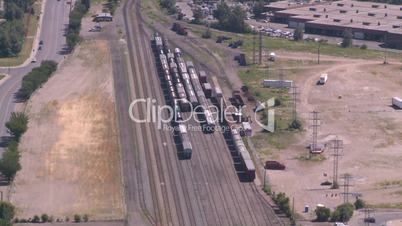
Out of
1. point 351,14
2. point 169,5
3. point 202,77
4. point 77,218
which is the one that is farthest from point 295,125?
point 169,5

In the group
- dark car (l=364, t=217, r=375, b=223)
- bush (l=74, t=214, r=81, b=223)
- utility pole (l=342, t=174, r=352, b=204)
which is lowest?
utility pole (l=342, t=174, r=352, b=204)

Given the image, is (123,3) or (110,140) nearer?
(110,140)

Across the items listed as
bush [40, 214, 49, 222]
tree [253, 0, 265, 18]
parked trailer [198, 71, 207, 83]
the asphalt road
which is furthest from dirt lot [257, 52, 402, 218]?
tree [253, 0, 265, 18]

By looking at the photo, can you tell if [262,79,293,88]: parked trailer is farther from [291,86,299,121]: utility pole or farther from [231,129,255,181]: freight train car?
[231,129,255,181]: freight train car

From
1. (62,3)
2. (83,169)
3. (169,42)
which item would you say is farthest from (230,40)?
(83,169)

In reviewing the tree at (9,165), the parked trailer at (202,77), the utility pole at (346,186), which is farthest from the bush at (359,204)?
the parked trailer at (202,77)

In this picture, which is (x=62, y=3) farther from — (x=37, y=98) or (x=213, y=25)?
(x=37, y=98)
